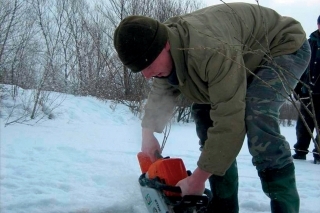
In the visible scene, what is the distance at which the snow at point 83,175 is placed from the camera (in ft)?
7.41

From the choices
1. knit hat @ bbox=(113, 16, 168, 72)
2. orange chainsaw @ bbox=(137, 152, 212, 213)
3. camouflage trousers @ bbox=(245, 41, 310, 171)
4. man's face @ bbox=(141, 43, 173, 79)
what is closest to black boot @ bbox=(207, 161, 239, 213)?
orange chainsaw @ bbox=(137, 152, 212, 213)

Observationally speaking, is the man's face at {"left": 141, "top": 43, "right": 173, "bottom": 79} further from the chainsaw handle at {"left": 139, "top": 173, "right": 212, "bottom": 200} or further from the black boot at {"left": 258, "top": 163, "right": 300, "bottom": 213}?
the black boot at {"left": 258, "top": 163, "right": 300, "bottom": 213}

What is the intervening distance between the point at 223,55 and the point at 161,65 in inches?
12.2

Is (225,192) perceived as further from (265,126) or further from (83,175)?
(83,175)

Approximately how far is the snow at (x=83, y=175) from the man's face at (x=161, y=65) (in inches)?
38.7

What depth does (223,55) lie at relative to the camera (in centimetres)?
136

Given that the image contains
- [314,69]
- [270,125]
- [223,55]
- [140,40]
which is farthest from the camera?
[314,69]

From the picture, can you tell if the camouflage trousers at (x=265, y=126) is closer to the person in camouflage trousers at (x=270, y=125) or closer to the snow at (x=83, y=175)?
the person in camouflage trousers at (x=270, y=125)

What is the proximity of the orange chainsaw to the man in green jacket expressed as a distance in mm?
56

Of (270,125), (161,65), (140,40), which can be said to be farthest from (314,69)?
(140,40)

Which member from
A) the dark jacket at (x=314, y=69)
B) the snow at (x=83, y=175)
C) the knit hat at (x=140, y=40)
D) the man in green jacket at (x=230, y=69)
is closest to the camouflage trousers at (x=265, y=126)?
the man in green jacket at (x=230, y=69)

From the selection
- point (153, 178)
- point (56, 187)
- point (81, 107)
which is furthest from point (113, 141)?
point (81, 107)

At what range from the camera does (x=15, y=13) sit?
7.72 metres

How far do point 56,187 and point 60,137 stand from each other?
1.94m
